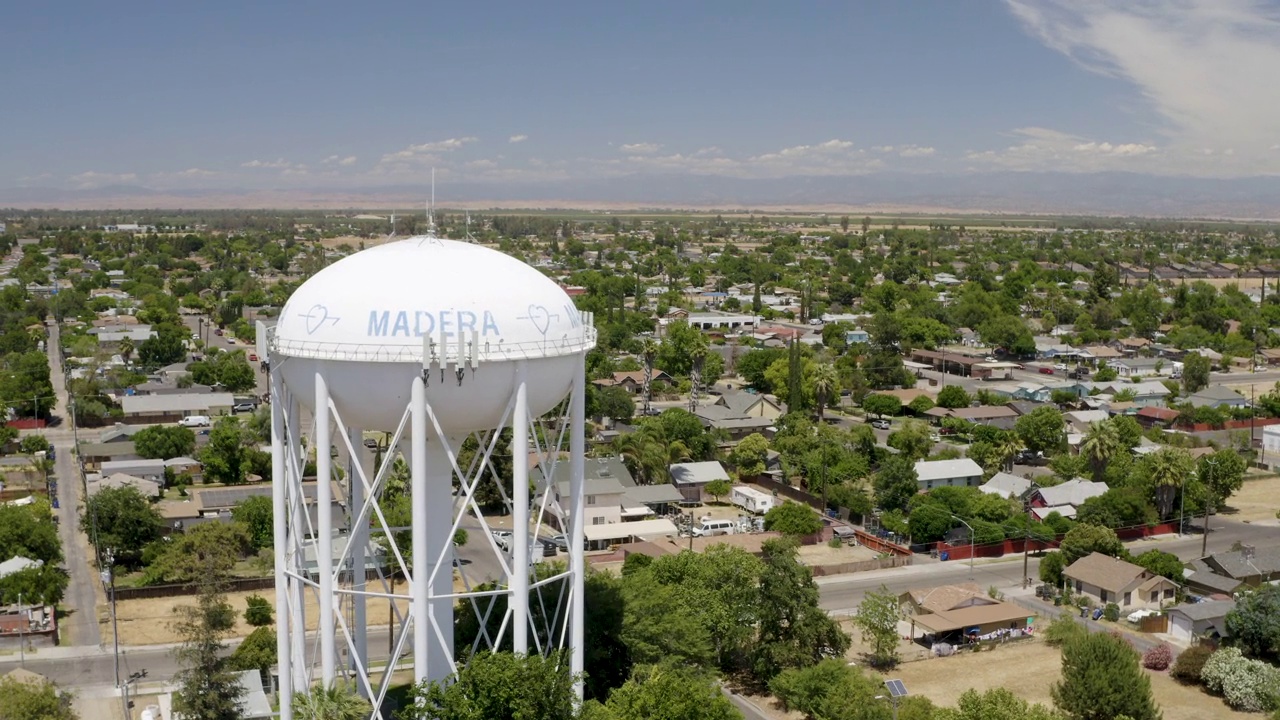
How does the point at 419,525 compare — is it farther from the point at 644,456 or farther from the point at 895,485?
the point at 644,456

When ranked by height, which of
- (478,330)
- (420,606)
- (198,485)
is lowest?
(198,485)

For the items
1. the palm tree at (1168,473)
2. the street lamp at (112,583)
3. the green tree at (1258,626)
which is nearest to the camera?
the street lamp at (112,583)

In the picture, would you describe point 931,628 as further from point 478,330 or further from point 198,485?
point 198,485

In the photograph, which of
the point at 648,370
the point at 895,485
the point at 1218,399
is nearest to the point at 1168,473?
the point at 895,485

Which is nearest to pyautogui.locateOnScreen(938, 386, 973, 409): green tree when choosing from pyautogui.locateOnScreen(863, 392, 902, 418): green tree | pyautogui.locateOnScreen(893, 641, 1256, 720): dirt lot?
pyautogui.locateOnScreen(863, 392, 902, 418): green tree

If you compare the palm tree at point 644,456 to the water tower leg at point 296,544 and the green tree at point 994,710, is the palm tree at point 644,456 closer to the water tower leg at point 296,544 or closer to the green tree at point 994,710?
the green tree at point 994,710

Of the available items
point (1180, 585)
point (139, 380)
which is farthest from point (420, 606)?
point (139, 380)

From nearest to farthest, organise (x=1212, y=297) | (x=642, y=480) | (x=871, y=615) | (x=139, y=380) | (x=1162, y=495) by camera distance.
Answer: (x=871, y=615) → (x=1162, y=495) → (x=642, y=480) → (x=139, y=380) → (x=1212, y=297)

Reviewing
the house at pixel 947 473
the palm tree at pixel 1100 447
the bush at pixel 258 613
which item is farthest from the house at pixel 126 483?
the palm tree at pixel 1100 447
